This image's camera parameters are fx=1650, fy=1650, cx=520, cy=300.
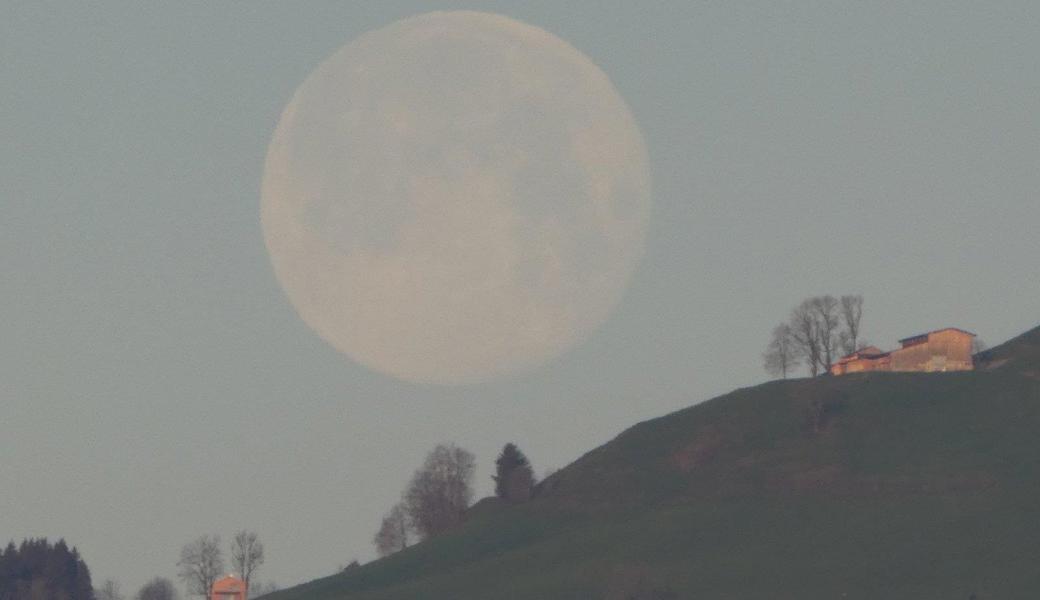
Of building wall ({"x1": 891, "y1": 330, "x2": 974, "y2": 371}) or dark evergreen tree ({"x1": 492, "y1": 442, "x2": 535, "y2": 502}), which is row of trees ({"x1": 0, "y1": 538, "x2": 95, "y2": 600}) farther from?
building wall ({"x1": 891, "y1": 330, "x2": 974, "y2": 371})

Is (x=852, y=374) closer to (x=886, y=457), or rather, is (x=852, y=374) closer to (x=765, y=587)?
(x=886, y=457)

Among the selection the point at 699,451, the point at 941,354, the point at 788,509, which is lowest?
the point at 788,509

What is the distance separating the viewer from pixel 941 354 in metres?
189

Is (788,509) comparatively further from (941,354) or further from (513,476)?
(941,354)

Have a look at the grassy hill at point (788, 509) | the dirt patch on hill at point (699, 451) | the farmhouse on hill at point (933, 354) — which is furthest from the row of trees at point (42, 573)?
the farmhouse on hill at point (933, 354)

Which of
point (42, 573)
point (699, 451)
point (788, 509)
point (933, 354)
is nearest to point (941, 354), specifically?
point (933, 354)

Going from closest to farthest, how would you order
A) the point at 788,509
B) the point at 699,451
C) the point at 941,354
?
the point at 788,509
the point at 699,451
the point at 941,354

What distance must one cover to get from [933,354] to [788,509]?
2007 inches

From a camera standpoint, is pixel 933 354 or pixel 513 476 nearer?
pixel 513 476

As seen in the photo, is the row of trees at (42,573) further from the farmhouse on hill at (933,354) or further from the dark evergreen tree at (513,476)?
the farmhouse on hill at (933,354)

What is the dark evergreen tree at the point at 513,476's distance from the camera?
170 meters

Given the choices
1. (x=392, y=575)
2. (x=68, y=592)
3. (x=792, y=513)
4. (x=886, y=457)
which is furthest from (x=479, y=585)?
(x=68, y=592)

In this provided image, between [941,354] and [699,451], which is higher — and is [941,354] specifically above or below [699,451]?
above

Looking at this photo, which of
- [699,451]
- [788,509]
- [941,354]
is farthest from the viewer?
[941,354]
